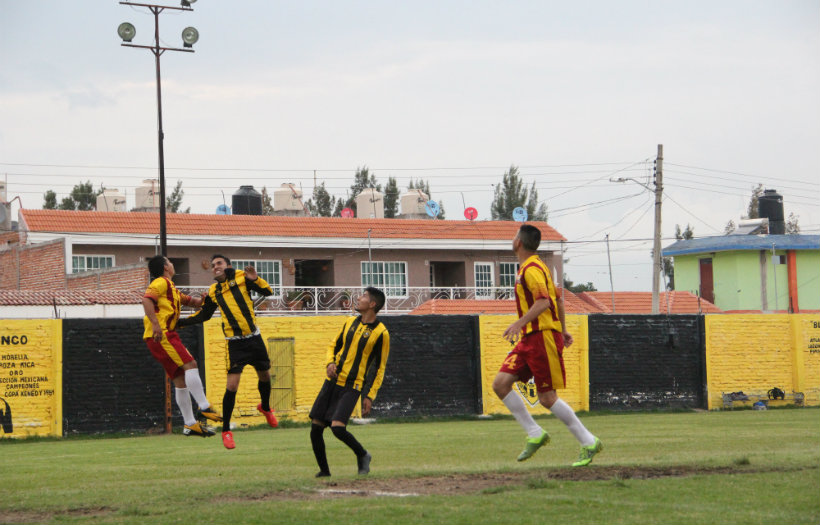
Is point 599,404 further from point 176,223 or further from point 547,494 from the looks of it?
point 176,223

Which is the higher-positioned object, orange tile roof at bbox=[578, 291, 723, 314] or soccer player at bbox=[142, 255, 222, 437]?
orange tile roof at bbox=[578, 291, 723, 314]

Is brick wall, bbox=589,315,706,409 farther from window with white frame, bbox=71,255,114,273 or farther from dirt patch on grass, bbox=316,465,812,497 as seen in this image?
window with white frame, bbox=71,255,114,273

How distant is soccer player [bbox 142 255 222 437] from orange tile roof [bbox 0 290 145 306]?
2178 cm

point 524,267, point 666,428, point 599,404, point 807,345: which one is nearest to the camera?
point 524,267

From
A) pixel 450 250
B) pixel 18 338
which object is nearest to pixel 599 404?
pixel 18 338

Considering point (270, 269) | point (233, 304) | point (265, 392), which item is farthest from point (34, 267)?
point (233, 304)

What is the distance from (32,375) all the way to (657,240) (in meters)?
26.4

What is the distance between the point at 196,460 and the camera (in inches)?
535

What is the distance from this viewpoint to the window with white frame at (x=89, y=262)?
42.2m

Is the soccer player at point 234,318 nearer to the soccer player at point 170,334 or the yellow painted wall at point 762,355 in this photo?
the soccer player at point 170,334

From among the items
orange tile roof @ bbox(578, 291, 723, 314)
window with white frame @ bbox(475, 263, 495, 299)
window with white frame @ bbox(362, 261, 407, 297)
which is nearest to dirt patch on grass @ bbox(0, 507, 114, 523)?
window with white frame @ bbox(362, 261, 407, 297)

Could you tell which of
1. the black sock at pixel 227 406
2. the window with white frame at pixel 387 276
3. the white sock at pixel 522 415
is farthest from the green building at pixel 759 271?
the white sock at pixel 522 415

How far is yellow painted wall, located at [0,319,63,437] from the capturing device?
21.5 meters

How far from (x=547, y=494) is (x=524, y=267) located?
2505 millimetres
